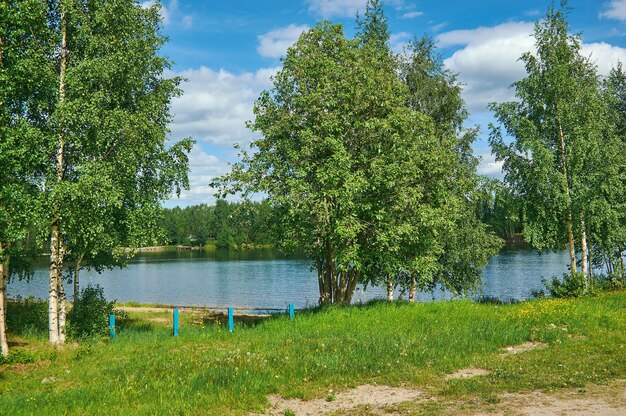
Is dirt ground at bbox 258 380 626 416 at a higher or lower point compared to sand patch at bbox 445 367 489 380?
higher

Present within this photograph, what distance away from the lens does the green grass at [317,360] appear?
11484 millimetres

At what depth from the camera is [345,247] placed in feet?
73.0

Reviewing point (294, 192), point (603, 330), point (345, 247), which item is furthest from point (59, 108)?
point (603, 330)

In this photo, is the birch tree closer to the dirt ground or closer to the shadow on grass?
the shadow on grass

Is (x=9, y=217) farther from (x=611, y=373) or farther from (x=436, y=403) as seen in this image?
(x=611, y=373)

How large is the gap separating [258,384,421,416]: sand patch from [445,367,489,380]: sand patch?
151 centimetres

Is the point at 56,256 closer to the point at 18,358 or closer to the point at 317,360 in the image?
the point at 18,358

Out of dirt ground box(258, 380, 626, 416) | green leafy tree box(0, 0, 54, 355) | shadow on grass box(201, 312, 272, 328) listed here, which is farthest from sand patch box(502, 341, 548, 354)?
green leafy tree box(0, 0, 54, 355)

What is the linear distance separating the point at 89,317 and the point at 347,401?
14.1m

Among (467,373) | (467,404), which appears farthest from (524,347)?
(467,404)

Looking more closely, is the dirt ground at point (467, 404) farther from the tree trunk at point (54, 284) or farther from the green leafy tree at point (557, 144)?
the green leafy tree at point (557, 144)

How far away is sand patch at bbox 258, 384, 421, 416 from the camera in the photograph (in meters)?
10.7

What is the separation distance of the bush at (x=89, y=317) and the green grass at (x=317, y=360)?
3.64 feet

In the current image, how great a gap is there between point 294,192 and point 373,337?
678cm
